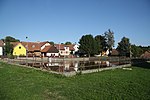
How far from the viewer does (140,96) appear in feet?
29.2

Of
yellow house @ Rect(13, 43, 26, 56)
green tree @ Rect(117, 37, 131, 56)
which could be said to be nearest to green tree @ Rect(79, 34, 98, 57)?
green tree @ Rect(117, 37, 131, 56)

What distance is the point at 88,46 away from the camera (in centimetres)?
7188

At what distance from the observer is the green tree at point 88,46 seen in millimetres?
71562

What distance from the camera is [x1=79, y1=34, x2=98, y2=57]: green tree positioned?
71.6 metres

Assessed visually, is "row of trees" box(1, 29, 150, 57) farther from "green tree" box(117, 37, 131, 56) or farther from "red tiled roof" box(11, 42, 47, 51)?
"red tiled roof" box(11, 42, 47, 51)

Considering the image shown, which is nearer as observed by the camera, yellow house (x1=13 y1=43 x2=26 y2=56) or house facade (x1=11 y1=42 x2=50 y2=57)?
yellow house (x1=13 y1=43 x2=26 y2=56)

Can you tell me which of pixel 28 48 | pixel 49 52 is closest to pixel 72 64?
pixel 49 52

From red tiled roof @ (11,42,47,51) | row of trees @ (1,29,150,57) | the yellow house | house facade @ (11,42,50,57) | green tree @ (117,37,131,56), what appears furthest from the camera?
green tree @ (117,37,131,56)

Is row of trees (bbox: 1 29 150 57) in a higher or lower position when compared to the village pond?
higher

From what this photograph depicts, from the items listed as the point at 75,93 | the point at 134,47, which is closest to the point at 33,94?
the point at 75,93

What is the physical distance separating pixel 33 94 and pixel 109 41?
81347 mm

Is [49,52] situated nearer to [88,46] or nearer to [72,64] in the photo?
[88,46]

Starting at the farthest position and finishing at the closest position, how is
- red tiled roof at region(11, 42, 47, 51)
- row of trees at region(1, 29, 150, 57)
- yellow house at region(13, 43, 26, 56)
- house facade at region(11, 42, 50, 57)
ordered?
1. row of trees at region(1, 29, 150, 57)
2. red tiled roof at region(11, 42, 47, 51)
3. house facade at region(11, 42, 50, 57)
4. yellow house at region(13, 43, 26, 56)

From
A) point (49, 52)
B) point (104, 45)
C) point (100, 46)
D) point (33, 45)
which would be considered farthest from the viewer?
point (104, 45)
